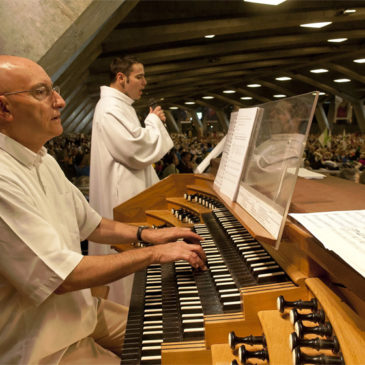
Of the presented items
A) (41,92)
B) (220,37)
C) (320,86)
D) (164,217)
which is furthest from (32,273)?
(320,86)

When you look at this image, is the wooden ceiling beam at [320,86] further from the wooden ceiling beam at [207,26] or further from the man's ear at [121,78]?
the man's ear at [121,78]

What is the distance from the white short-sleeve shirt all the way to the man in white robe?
1722 mm

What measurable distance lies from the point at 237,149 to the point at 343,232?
3.59 ft

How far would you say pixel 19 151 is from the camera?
5.18ft

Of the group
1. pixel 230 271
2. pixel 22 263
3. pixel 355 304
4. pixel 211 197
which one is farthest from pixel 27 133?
pixel 211 197

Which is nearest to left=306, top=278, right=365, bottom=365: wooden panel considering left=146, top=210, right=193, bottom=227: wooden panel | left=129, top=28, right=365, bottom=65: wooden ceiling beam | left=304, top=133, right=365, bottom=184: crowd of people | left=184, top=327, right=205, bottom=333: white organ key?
left=184, top=327, right=205, bottom=333: white organ key

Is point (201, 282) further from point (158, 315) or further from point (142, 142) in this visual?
point (142, 142)

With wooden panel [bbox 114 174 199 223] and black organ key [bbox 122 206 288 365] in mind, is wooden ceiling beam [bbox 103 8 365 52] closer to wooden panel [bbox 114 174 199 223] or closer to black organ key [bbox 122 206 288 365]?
wooden panel [bbox 114 174 199 223]

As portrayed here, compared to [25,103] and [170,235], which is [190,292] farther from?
[25,103]

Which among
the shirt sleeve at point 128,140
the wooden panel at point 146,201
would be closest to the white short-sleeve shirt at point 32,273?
the wooden panel at point 146,201

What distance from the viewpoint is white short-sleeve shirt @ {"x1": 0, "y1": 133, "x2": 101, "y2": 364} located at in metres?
1.34

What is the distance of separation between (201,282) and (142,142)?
192 cm

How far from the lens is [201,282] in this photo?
1.74 m

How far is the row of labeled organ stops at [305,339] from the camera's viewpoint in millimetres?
993
